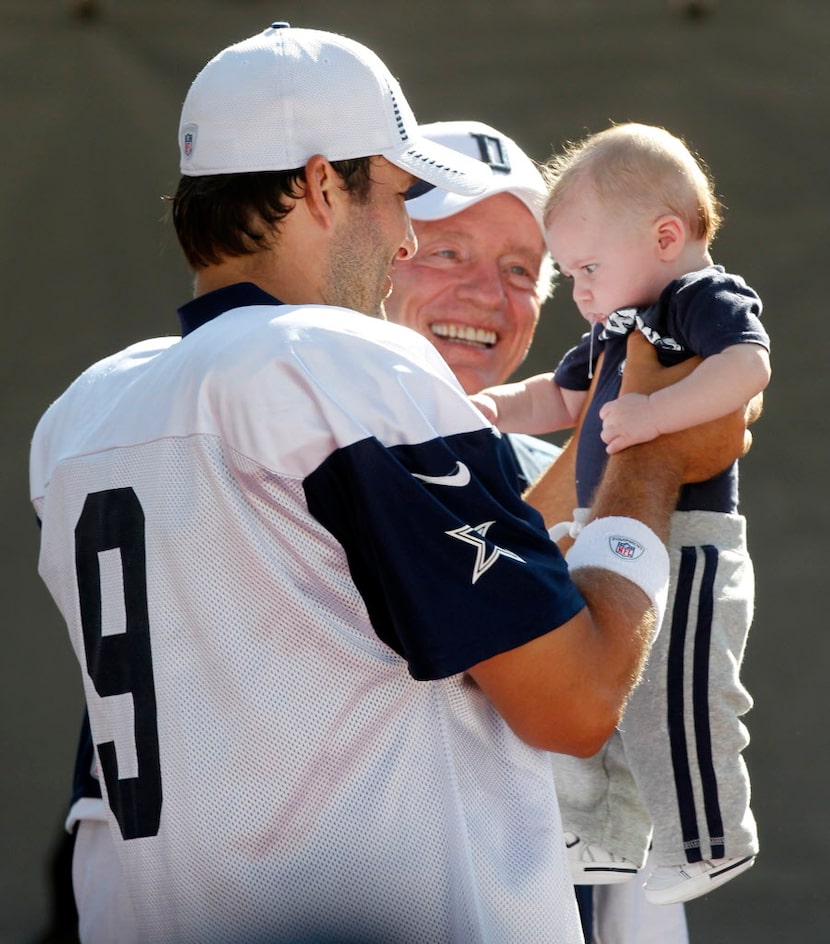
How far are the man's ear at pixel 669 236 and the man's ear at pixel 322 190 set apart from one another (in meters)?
0.65

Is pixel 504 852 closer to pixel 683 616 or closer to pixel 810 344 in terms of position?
pixel 683 616

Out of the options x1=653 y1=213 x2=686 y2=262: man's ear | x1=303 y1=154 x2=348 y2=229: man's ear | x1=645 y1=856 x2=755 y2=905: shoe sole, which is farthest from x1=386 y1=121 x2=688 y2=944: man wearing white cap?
x1=303 y1=154 x2=348 y2=229: man's ear

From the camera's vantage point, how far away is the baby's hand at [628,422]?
1925mm

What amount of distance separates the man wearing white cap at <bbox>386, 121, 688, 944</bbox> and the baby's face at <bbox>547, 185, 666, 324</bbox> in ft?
2.30

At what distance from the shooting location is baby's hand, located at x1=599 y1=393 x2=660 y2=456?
192 cm

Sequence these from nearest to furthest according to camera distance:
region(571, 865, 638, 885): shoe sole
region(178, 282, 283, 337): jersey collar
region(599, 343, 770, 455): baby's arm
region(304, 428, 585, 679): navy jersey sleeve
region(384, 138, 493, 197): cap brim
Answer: region(304, 428, 585, 679): navy jersey sleeve
region(178, 282, 283, 337): jersey collar
region(384, 138, 493, 197): cap brim
region(599, 343, 770, 455): baby's arm
region(571, 865, 638, 885): shoe sole

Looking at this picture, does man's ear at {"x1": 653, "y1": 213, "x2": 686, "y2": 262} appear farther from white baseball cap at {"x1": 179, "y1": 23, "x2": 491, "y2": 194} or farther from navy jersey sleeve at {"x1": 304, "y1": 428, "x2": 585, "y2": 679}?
navy jersey sleeve at {"x1": 304, "y1": 428, "x2": 585, "y2": 679}

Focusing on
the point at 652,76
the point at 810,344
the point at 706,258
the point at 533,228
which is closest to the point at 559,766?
the point at 706,258

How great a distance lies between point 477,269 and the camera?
297 cm

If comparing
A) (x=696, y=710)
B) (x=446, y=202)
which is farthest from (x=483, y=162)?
(x=696, y=710)

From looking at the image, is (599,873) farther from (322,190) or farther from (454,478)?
(322,190)

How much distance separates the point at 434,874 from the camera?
1.40 metres

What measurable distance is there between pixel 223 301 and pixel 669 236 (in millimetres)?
853

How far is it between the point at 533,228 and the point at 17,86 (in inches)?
52.3
